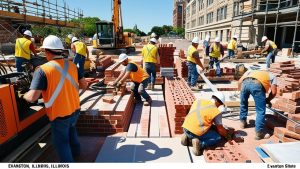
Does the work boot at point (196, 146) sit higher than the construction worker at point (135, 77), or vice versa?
the construction worker at point (135, 77)

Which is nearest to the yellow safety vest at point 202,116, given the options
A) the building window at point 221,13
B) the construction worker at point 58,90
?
the construction worker at point 58,90

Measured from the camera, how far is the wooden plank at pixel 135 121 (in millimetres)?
4531

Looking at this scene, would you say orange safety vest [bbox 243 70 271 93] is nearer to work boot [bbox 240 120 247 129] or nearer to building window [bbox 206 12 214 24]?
work boot [bbox 240 120 247 129]

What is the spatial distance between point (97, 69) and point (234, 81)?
235 inches

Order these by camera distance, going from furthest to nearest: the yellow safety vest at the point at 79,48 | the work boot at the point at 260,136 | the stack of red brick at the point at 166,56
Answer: the stack of red brick at the point at 166,56
the yellow safety vest at the point at 79,48
the work boot at the point at 260,136

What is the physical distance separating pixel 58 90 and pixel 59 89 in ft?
0.06

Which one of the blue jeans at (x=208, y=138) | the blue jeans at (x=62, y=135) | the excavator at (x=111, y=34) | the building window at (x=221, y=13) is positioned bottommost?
the blue jeans at (x=208, y=138)

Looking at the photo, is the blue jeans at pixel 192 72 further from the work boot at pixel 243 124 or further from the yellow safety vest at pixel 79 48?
the yellow safety vest at pixel 79 48

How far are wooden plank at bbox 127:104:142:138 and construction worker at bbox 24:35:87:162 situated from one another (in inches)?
58.5

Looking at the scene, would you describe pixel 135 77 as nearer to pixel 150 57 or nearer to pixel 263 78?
pixel 150 57

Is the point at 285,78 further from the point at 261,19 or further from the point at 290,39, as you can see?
the point at 290,39

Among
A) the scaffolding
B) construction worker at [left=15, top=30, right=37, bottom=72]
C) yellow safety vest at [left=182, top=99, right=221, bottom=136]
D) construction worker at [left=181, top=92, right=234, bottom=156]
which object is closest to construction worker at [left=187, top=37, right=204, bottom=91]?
construction worker at [left=181, top=92, right=234, bottom=156]

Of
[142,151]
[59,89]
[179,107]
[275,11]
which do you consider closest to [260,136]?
[179,107]

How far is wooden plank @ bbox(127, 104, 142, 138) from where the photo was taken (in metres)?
4.53
